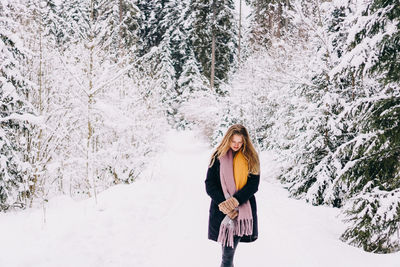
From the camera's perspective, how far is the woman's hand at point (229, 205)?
296 centimetres

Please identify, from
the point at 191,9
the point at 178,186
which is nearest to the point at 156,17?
the point at 191,9

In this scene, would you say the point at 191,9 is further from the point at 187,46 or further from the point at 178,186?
the point at 178,186

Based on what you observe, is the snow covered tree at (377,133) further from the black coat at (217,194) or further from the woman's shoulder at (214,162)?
the woman's shoulder at (214,162)

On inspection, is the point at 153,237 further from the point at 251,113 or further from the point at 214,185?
the point at 251,113

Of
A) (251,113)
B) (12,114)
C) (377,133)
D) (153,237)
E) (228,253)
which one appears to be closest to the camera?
(228,253)

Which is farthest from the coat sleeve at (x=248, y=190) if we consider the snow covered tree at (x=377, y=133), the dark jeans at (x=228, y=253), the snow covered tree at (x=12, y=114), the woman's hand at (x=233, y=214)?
the snow covered tree at (x=12, y=114)

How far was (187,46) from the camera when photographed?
1140 inches

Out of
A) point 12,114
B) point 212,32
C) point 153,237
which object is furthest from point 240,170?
point 212,32

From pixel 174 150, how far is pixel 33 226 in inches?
648

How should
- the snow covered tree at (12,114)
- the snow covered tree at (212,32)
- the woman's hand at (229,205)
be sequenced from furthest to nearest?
the snow covered tree at (212,32) → the snow covered tree at (12,114) → the woman's hand at (229,205)

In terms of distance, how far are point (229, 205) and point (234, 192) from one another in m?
0.17

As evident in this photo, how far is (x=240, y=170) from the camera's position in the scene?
312 centimetres

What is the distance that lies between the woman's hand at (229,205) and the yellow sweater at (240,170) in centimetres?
18

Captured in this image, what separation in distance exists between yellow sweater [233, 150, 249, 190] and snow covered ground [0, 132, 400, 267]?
6.35 feet
